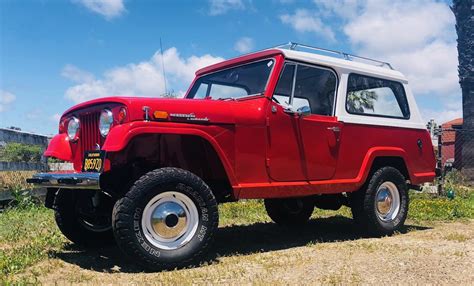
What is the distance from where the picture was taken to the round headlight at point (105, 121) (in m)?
4.63

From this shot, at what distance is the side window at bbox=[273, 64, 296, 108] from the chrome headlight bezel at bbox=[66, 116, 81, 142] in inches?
83.4

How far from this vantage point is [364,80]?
6605 mm

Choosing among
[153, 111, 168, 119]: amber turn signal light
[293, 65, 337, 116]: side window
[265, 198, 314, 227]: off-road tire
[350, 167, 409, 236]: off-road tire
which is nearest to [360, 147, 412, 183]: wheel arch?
[350, 167, 409, 236]: off-road tire

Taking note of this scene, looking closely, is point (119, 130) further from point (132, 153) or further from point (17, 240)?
point (17, 240)

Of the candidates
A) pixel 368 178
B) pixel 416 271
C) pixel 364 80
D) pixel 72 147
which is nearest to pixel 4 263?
pixel 72 147

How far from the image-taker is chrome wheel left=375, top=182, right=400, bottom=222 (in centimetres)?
646

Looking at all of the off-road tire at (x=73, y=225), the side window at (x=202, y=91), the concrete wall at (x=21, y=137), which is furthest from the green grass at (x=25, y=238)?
the side window at (x=202, y=91)

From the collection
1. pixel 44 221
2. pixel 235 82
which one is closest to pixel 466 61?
pixel 235 82

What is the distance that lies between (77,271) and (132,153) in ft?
3.92

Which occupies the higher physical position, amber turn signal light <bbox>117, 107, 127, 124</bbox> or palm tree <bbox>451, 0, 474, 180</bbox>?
palm tree <bbox>451, 0, 474, 180</bbox>

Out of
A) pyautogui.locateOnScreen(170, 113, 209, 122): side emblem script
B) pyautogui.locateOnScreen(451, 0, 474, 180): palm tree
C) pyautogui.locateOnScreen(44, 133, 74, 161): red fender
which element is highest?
pyautogui.locateOnScreen(451, 0, 474, 180): palm tree

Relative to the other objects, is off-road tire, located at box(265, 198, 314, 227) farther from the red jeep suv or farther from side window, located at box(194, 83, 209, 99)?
side window, located at box(194, 83, 209, 99)

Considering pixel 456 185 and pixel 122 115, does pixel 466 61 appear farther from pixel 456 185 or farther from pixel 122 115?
pixel 122 115

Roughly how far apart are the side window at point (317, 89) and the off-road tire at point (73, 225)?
2.77 meters
